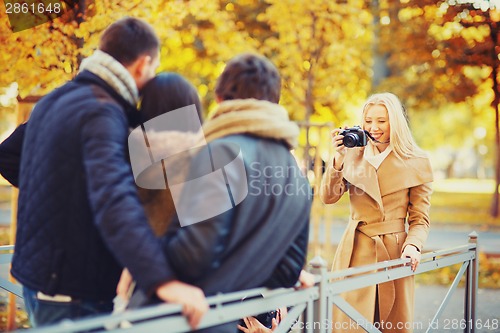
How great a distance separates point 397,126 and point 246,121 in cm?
184

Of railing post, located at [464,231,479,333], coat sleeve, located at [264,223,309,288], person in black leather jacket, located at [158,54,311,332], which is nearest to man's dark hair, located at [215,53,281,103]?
person in black leather jacket, located at [158,54,311,332]

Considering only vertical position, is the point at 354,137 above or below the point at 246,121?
below

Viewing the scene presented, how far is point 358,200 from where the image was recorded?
381 centimetres

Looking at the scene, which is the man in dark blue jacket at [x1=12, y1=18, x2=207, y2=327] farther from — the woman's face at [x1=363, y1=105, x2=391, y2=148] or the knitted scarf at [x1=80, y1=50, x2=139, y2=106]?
the woman's face at [x1=363, y1=105, x2=391, y2=148]

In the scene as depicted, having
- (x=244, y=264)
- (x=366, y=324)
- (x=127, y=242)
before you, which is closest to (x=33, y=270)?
(x=127, y=242)

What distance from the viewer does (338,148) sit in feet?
12.0

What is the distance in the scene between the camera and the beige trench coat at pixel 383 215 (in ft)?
12.2

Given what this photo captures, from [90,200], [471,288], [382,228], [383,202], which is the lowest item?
[471,288]

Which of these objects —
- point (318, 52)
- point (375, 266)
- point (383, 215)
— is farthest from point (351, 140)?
point (318, 52)

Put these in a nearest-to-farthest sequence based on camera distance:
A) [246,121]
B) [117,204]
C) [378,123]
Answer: [117,204] → [246,121] → [378,123]

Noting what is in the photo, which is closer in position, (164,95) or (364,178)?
(164,95)

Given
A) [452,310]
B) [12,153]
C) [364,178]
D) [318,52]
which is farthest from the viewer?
[318,52]

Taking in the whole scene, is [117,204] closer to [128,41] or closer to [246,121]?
[246,121]

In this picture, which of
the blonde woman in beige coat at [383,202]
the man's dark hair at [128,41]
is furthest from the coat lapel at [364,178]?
the man's dark hair at [128,41]
